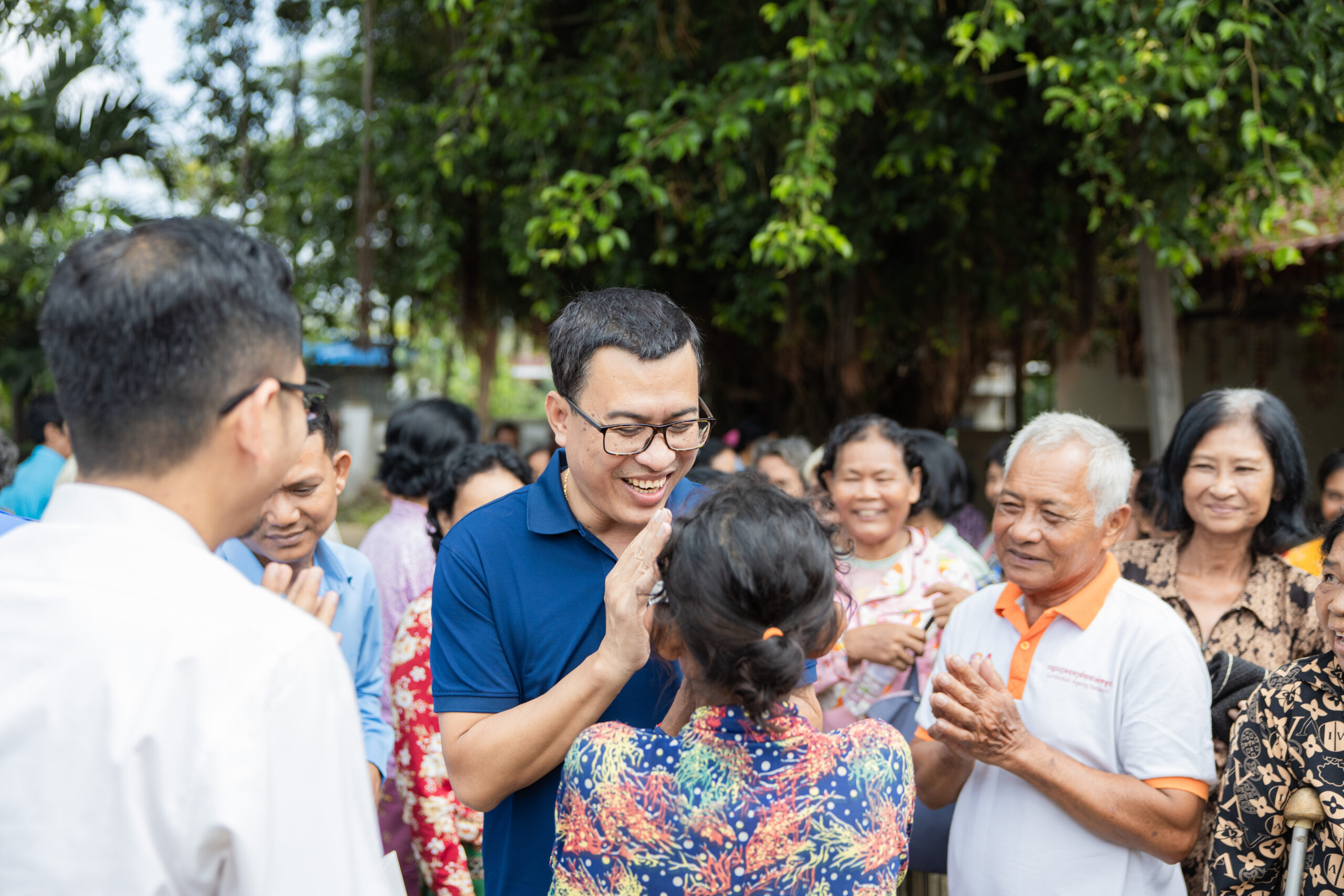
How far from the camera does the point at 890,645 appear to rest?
2.86 meters

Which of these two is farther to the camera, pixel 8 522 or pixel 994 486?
pixel 994 486

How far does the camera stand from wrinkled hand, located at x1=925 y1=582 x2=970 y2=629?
2.99m

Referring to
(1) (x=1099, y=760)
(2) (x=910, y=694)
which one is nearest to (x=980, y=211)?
(2) (x=910, y=694)

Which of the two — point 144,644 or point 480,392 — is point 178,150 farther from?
point 144,644

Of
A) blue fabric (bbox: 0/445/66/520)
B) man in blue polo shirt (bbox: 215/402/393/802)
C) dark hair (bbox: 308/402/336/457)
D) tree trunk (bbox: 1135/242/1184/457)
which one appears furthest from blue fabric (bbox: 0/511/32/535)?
tree trunk (bbox: 1135/242/1184/457)

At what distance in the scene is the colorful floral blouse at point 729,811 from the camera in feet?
4.42

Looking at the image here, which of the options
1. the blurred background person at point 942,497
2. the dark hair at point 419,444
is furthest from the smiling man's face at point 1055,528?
the dark hair at point 419,444

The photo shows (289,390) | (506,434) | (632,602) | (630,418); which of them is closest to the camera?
(289,390)

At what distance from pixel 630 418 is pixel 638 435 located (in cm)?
3

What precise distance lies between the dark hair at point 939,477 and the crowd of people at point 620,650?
0.92ft

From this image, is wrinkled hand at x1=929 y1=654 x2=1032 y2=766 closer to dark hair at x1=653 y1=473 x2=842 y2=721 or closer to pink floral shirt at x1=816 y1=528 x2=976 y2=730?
dark hair at x1=653 y1=473 x2=842 y2=721

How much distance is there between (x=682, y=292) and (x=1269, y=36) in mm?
5135

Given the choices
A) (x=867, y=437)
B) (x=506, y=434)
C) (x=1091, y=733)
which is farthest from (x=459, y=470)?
(x=506, y=434)

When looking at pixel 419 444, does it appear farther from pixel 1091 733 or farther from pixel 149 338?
pixel 149 338
